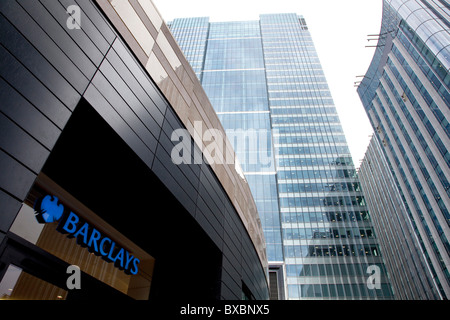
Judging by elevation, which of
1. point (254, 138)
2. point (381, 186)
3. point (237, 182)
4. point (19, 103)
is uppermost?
point (254, 138)

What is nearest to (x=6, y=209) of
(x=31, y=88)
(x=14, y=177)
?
(x=14, y=177)

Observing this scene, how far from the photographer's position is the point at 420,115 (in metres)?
47.4

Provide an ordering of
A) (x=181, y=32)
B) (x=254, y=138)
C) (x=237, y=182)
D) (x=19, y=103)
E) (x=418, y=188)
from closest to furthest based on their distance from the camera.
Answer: (x=19, y=103) < (x=237, y=182) < (x=418, y=188) < (x=254, y=138) < (x=181, y=32)

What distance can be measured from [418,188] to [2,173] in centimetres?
5876

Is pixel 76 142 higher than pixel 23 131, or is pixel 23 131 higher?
pixel 76 142

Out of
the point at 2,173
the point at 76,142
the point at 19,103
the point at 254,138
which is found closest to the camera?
the point at 2,173

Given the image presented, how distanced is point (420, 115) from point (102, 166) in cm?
5528

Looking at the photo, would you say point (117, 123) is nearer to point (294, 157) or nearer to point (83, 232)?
point (83, 232)

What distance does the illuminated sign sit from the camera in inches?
317

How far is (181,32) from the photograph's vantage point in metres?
137

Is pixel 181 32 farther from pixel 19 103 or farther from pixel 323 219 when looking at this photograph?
pixel 19 103

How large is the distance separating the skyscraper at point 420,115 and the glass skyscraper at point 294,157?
13.2m

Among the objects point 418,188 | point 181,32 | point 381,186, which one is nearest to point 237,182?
point 418,188

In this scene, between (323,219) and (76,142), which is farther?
(323,219)
